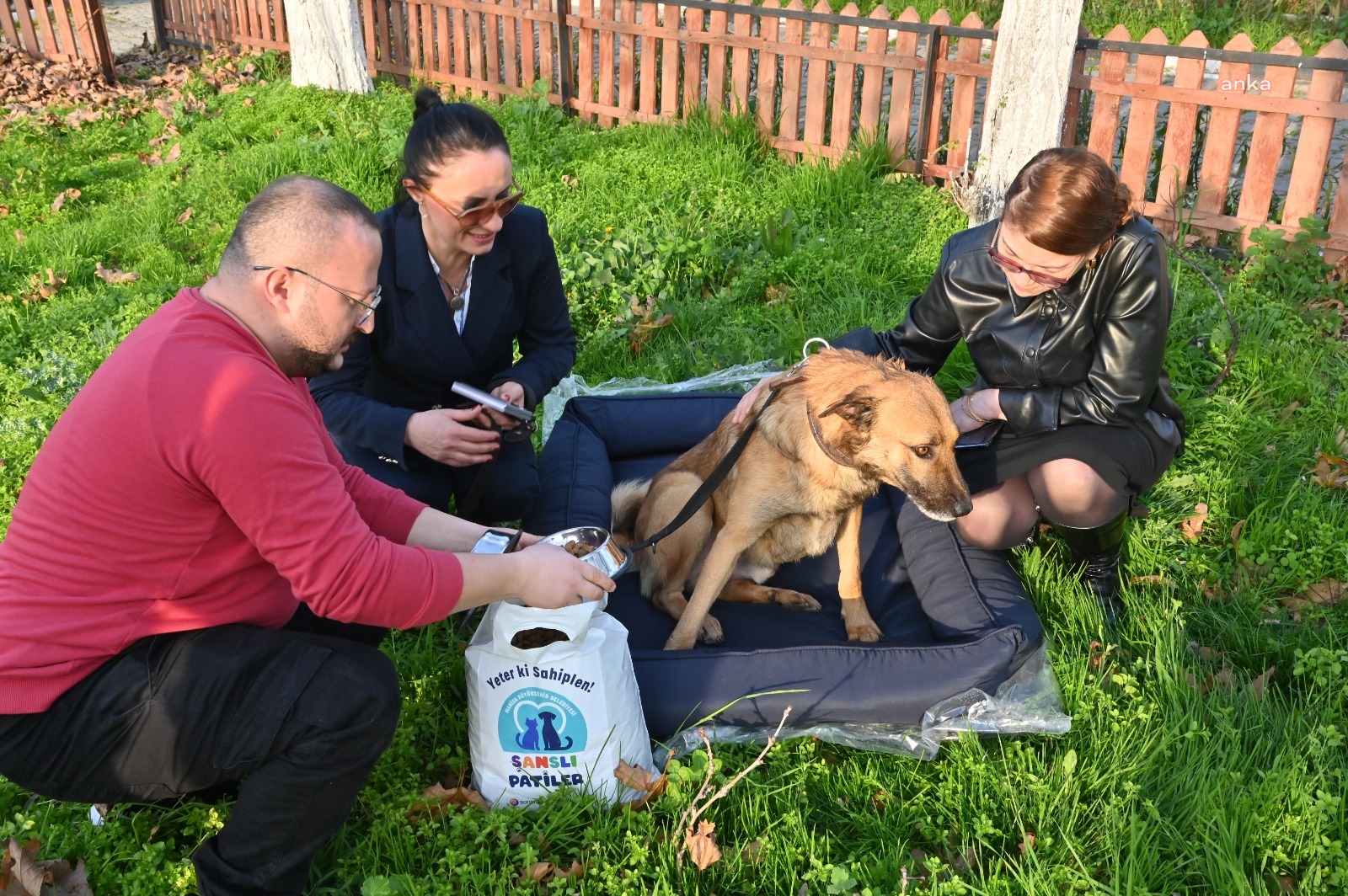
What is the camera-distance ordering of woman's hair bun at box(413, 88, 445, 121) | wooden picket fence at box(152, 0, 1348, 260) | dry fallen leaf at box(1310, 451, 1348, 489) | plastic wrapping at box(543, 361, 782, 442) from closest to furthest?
woman's hair bun at box(413, 88, 445, 121) < dry fallen leaf at box(1310, 451, 1348, 489) < plastic wrapping at box(543, 361, 782, 442) < wooden picket fence at box(152, 0, 1348, 260)

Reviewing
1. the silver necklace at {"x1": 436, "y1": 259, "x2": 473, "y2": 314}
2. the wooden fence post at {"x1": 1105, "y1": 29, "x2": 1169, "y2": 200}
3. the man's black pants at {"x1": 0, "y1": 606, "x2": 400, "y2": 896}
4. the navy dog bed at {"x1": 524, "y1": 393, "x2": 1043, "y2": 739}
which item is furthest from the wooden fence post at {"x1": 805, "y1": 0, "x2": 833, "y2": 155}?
the man's black pants at {"x1": 0, "y1": 606, "x2": 400, "y2": 896}

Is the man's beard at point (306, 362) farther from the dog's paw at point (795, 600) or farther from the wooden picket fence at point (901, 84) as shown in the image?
the wooden picket fence at point (901, 84)

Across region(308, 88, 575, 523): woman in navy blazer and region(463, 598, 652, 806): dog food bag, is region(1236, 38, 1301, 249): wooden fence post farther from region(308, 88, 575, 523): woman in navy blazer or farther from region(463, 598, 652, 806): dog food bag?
region(463, 598, 652, 806): dog food bag

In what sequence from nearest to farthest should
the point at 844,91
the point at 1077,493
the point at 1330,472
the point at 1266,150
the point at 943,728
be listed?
the point at 943,728
the point at 1077,493
the point at 1330,472
the point at 1266,150
the point at 844,91

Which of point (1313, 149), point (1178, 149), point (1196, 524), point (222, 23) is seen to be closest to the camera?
point (1196, 524)

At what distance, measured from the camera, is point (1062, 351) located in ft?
12.7

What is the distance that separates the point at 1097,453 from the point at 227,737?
315cm

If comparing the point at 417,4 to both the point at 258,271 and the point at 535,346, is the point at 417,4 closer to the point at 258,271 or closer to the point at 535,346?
the point at 535,346

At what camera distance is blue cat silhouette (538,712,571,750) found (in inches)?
116

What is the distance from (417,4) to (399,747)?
33.3 ft

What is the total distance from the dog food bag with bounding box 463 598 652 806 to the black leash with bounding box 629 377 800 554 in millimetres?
801

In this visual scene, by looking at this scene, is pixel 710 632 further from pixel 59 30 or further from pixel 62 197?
pixel 59 30

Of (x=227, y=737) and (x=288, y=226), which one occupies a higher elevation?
(x=288, y=226)

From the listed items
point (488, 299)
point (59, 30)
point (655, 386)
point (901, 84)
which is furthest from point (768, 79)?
point (59, 30)
